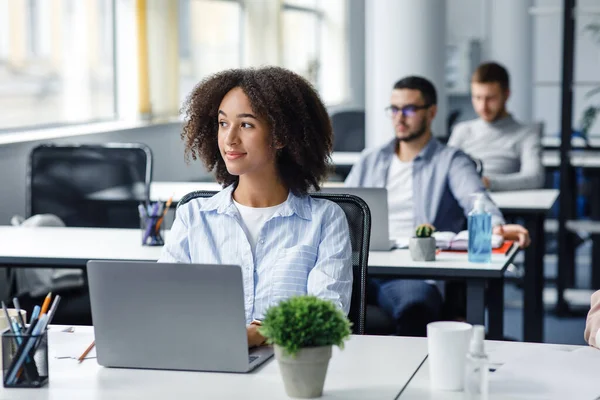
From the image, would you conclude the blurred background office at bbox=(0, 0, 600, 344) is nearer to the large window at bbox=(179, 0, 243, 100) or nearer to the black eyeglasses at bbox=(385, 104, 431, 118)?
the large window at bbox=(179, 0, 243, 100)

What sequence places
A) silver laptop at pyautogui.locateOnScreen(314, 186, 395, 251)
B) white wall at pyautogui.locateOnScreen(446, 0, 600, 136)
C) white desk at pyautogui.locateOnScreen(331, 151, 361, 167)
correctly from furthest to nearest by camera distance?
white wall at pyautogui.locateOnScreen(446, 0, 600, 136), white desk at pyautogui.locateOnScreen(331, 151, 361, 167), silver laptop at pyautogui.locateOnScreen(314, 186, 395, 251)

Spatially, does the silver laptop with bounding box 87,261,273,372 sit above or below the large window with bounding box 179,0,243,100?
below

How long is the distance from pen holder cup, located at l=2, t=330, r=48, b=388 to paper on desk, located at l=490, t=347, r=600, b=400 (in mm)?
770

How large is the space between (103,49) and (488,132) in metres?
2.32

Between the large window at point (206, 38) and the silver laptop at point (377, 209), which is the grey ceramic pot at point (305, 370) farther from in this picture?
the large window at point (206, 38)

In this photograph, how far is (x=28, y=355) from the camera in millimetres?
1686

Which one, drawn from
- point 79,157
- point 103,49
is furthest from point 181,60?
point 79,157

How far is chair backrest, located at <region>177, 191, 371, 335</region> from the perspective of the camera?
223 cm


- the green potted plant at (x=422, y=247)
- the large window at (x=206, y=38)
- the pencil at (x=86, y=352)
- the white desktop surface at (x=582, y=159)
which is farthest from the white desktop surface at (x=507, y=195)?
the pencil at (x=86, y=352)

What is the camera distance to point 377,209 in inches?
122

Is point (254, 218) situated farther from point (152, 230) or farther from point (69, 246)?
point (69, 246)

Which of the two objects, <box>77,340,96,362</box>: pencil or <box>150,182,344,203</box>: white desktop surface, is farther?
<box>150,182,344,203</box>: white desktop surface

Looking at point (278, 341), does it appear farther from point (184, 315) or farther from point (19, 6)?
point (19, 6)

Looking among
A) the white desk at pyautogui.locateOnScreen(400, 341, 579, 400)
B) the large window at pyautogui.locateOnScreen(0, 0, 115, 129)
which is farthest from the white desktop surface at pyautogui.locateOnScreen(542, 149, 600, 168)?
the white desk at pyautogui.locateOnScreen(400, 341, 579, 400)
